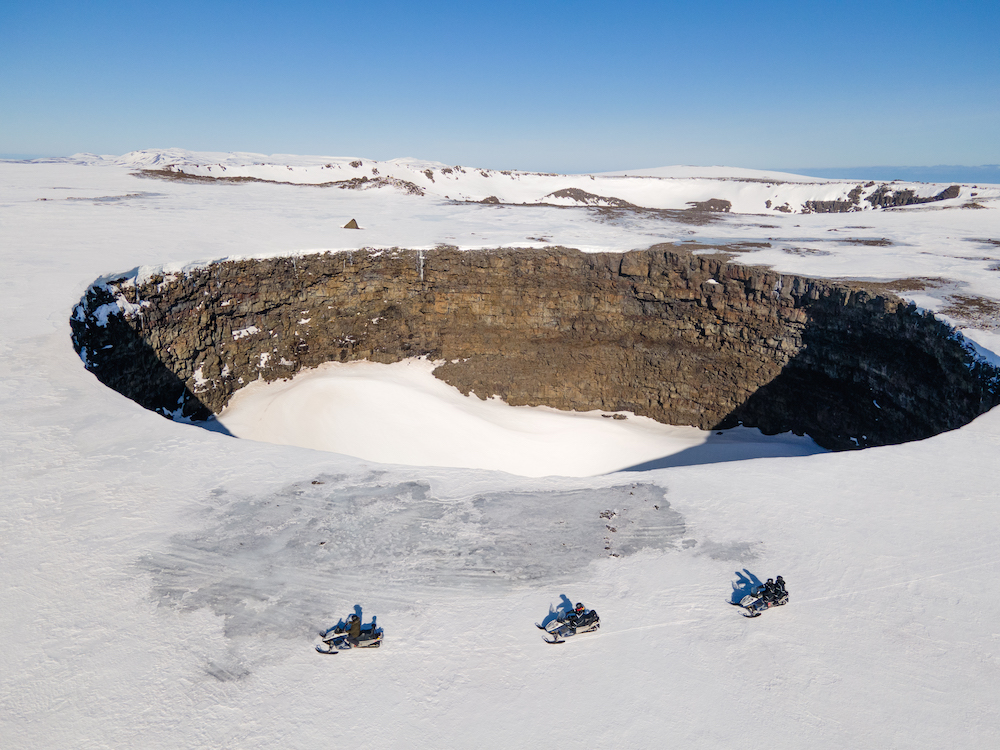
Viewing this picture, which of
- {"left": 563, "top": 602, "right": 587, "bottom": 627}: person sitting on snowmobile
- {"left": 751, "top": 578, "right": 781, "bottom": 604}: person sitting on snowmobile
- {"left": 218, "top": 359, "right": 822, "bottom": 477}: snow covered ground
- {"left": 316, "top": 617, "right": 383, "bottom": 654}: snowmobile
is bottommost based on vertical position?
{"left": 218, "top": 359, "right": 822, "bottom": 477}: snow covered ground

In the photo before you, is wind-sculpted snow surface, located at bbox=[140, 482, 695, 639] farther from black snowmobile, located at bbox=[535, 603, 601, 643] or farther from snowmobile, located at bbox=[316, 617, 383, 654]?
black snowmobile, located at bbox=[535, 603, 601, 643]

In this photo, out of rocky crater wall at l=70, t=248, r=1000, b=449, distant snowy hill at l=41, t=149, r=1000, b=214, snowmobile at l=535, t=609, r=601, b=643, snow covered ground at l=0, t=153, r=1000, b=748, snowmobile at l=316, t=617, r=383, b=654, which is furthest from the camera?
distant snowy hill at l=41, t=149, r=1000, b=214

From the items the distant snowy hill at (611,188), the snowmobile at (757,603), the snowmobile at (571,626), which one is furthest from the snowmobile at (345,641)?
the distant snowy hill at (611,188)

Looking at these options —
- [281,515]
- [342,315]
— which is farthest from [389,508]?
[342,315]

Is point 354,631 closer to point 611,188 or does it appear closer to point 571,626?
point 571,626

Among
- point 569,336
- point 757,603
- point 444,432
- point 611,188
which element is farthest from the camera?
point 611,188

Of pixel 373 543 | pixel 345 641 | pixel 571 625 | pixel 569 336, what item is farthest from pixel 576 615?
pixel 569 336

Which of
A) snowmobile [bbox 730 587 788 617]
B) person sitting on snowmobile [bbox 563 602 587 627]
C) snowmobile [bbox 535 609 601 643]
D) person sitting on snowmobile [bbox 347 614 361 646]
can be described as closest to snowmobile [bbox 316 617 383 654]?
person sitting on snowmobile [bbox 347 614 361 646]
